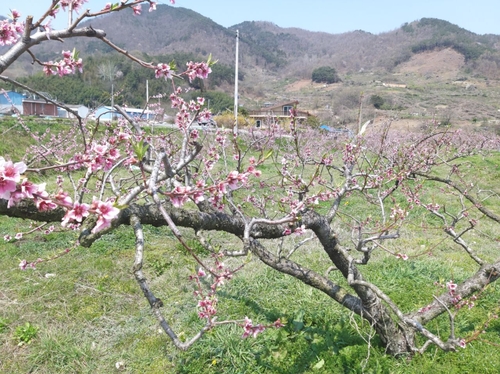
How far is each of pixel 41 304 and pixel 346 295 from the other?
3.90 metres

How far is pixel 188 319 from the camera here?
4.12 m

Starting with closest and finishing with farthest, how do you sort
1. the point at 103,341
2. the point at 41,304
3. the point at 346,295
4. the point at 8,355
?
the point at 346,295 < the point at 8,355 < the point at 103,341 < the point at 41,304

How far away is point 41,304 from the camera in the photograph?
4.54m

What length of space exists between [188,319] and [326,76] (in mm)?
125029

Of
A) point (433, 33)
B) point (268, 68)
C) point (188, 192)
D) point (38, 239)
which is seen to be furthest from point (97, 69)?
point (433, 33)

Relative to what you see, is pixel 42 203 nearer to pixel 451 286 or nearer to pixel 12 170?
pixel 12 170

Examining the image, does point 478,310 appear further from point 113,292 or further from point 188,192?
point 113,292

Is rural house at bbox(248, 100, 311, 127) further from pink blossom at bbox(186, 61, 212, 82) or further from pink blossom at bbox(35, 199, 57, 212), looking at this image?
pink blossom at bbox(35, 199, 57, 212)

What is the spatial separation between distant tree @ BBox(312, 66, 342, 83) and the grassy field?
121069 millimetres

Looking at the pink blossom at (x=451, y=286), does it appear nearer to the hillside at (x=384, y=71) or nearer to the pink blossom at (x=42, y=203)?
the pink blossom at (x=42, y=203)

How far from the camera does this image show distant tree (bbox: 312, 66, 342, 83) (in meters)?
119

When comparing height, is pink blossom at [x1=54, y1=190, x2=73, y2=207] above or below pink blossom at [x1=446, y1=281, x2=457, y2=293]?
above

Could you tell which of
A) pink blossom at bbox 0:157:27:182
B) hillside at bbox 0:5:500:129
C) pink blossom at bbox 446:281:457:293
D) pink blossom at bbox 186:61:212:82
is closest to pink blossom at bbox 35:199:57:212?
pink blossom at bbox 0:157:27:182

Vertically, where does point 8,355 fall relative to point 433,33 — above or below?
below
